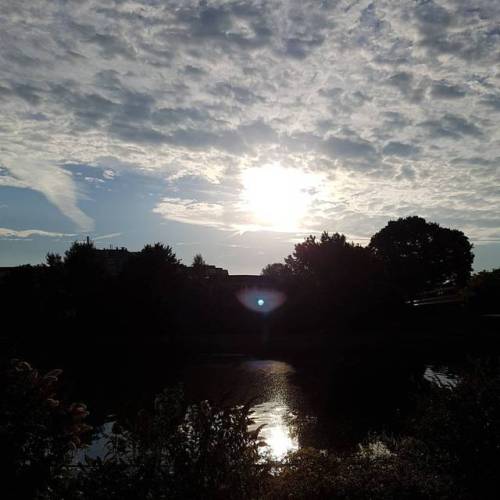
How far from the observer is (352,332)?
5375cm

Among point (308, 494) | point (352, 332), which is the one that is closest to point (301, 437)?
point (308, 494)

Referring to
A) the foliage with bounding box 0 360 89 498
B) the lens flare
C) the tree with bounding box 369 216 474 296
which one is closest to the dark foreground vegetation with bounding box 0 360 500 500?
the foliage with bounding box 0 360 89 498

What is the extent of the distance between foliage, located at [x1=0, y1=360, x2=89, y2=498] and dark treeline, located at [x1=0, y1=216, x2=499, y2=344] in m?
46.8

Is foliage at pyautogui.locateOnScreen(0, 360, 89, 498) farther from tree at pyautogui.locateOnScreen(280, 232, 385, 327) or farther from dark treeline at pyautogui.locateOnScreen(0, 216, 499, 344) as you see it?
tree at pyautogui.locateOnScreen(280, 232, 385, 327)

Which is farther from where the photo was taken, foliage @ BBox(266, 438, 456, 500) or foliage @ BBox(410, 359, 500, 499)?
foliage @ BBox(266, 438, 456, 500)

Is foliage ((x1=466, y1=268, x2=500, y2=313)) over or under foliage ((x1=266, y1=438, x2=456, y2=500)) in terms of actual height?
over

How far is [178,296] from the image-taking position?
55.6 m

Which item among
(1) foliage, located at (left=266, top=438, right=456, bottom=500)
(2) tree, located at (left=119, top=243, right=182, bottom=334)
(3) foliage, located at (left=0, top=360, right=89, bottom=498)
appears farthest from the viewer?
(2) tree, located at (left=119, top=243, right=182, bottom=334)

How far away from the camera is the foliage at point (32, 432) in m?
5.94

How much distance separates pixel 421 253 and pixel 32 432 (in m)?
77.1

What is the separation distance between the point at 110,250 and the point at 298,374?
110633 mm

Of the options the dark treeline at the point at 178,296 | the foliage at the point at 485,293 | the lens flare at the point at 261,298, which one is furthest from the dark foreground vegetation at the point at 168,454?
the foliage at the point at 485,293

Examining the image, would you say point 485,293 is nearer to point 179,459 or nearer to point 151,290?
point 151,290

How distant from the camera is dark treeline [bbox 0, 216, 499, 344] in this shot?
177ft
